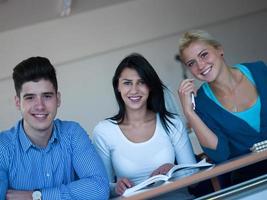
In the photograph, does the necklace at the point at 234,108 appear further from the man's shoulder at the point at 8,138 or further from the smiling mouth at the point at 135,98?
the man's shoulder at the point at 8,138

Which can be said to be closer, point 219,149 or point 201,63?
point 219,149

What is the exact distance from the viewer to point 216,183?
1491mm

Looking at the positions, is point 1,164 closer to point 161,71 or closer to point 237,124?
point 237,124

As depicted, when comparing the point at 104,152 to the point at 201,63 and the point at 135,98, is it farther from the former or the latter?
the point at 201,63

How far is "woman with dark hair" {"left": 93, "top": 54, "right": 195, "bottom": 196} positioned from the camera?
206 cm

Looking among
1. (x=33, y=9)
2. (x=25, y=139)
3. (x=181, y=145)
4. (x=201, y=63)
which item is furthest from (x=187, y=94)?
(x=33, y=9)

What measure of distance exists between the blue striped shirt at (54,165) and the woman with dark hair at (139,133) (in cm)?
32

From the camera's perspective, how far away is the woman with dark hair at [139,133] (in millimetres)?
2062

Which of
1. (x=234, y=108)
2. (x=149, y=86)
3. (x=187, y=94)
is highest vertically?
(x=149, y=86)

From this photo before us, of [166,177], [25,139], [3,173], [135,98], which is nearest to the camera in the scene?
[166,177]

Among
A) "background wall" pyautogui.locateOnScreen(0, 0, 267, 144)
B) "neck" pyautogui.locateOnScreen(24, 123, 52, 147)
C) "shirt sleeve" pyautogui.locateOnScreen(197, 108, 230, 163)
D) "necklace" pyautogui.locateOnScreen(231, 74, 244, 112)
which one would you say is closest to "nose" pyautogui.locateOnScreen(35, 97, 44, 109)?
"neck" pyautogui.locateOnScreen(24, 123, 52, 147)

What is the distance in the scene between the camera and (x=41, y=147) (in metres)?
1.76

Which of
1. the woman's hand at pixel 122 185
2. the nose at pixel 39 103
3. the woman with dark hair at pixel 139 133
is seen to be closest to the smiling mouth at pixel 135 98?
the woman with dark hair at pixel 139 133

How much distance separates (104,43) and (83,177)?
341 centimetres
